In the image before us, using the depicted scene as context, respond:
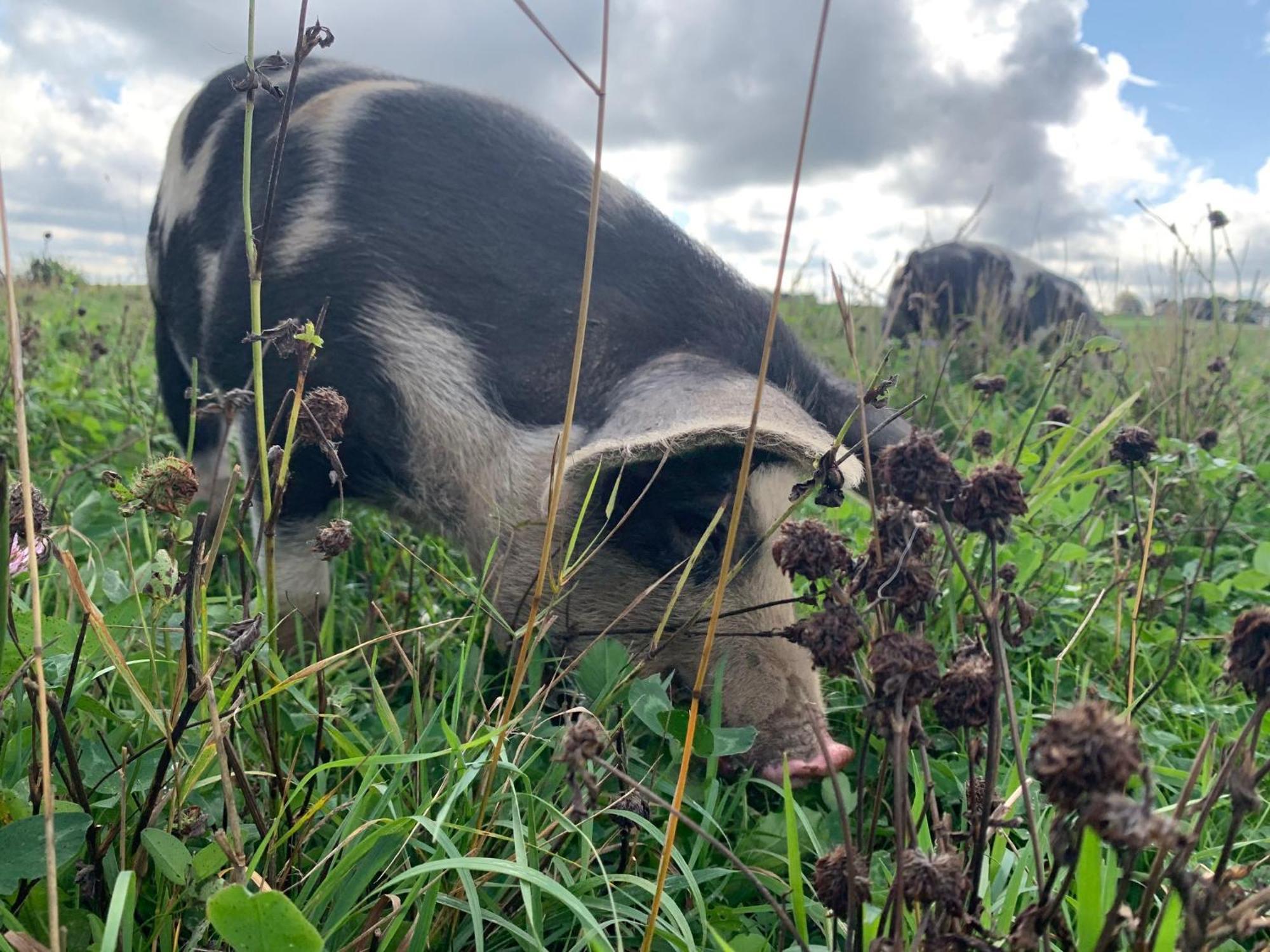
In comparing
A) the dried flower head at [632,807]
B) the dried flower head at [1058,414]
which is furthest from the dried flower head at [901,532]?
the dried flower head at [1058,414]

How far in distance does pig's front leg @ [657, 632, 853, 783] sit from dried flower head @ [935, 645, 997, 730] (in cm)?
89

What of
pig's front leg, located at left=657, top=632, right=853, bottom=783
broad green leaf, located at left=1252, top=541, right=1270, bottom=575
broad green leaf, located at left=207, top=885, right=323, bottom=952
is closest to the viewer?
broad green leaf, located at left=207, top=885, right=323, bottom=952

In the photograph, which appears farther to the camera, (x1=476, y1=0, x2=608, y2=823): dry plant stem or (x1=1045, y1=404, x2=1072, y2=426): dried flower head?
(x1=1045, y1=404, x2=1072, y2=426): dried flower head

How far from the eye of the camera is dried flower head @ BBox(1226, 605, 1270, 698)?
883mm

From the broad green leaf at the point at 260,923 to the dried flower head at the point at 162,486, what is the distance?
48 centimetres

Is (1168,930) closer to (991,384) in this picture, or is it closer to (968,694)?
(968,694)

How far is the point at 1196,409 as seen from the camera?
4.39m

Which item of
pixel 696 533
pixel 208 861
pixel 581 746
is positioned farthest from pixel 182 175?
pixel 581 746

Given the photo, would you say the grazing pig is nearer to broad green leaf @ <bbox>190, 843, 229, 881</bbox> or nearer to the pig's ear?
the pig's ear

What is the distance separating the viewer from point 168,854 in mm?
1131

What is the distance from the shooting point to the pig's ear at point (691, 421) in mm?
1821

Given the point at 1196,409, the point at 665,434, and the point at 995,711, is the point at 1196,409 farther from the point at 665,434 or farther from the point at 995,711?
the point at 995,711

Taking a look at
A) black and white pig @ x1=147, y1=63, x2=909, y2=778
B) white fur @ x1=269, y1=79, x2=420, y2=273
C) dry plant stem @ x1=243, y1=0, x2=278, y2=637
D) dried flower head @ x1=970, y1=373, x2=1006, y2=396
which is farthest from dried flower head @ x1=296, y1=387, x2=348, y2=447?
dried flower head @ x1=970, y1=373, x2=1006, y2=396

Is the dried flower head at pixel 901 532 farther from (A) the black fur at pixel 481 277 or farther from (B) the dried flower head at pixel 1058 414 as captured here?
(B) the dried flower head at pixel 1058 414
